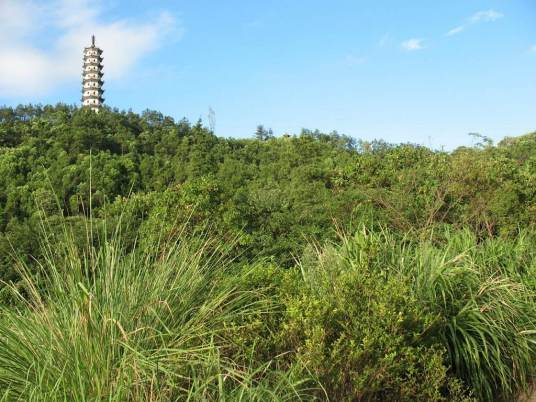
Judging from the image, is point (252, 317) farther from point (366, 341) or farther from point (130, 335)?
point (130, 335)

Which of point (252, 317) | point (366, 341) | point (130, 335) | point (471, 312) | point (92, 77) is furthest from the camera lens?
point (92, 77)

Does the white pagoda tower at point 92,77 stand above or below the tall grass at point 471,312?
above

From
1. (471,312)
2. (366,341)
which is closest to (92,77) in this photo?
(471,312)

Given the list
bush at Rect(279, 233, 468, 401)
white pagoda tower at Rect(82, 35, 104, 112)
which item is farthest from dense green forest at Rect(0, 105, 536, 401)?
white pagoda tower at Rect(82, 35, 104, 112)

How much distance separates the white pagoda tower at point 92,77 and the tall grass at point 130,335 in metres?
72.6

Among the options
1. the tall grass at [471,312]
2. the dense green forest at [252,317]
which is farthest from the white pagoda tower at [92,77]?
the tall grass at [471,312]

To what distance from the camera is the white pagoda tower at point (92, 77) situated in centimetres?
7275

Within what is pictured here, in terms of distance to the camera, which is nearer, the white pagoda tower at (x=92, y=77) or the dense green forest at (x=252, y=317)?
the dense green forest at (x=252, y=317)

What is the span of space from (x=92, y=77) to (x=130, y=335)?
74.6 m

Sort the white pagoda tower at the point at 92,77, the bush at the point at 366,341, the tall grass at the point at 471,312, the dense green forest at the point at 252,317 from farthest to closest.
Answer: the white pagoda tower at the point at 92,77 < the tall grass at the point at 471,312 < the bush at the point at 366,341 < the dense green forest at the point at 252,317

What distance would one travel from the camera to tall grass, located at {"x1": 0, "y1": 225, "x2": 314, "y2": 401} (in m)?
2.64

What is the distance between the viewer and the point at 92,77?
73.1 metres

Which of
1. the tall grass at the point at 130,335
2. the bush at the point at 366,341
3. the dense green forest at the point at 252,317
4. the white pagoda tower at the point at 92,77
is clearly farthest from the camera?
the white pagoda tower at the point at 92,77

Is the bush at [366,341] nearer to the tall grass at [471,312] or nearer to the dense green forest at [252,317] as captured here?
the dense green forest at [252,317]
